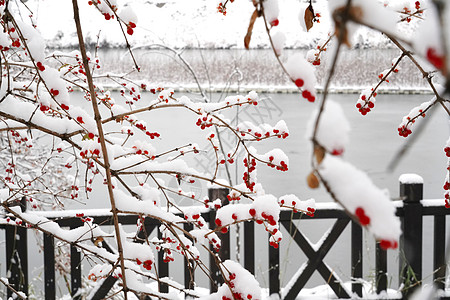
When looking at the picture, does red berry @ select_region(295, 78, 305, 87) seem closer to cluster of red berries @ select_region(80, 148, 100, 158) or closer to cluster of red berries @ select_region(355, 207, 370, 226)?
cluster of red berries @ select_region(355, 207, 370, 226)

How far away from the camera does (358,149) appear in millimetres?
9383

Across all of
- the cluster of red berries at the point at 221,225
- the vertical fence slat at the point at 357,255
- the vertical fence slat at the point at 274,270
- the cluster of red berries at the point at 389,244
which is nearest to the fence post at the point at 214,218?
the vertical fence slat at the point at 274,270

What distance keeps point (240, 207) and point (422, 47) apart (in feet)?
2.55

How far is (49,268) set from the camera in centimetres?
226

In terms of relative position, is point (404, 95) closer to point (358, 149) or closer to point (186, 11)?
point (358, 149)

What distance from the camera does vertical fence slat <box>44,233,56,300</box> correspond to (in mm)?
2230

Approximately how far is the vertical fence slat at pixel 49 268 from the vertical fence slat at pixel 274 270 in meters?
1.05

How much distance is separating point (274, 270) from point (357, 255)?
0.46 meters

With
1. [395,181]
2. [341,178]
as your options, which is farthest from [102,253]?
[395,181]

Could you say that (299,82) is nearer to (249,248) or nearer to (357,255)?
(249,248)

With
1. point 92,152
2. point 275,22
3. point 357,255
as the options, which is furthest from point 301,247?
point 275,22

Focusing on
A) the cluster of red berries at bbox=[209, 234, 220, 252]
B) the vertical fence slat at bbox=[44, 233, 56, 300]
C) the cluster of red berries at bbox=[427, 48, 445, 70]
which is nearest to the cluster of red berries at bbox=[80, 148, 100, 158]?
the cluster of red berries at bbox=[209, 234, 220, 252]

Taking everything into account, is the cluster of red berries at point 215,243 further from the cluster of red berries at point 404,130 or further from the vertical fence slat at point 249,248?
the vertical fence slat at point 249,248

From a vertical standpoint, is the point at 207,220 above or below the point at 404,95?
below
